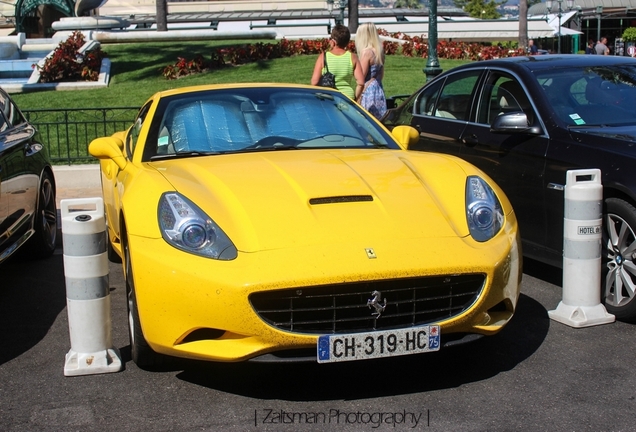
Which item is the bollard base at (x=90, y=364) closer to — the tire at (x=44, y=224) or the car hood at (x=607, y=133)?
the tire at (x=44, y=224)

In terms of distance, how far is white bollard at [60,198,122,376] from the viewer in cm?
452

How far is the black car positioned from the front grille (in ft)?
5.86

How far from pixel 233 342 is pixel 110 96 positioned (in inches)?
643

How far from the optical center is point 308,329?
158 inches

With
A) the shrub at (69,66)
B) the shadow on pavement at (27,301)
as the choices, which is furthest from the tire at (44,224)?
the shrub at (69,66)

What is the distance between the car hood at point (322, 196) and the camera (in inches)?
165

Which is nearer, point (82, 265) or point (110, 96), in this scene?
point (82, 265)

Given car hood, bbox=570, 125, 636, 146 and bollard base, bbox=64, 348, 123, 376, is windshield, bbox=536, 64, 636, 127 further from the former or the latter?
bollard base, bbox=64, 348, 123, 376

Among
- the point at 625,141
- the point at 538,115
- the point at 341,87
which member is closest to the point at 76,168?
the point at 341,87

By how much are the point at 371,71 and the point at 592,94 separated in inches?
142

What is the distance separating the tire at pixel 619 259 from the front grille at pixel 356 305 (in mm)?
1698

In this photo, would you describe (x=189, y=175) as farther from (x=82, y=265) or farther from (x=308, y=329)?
(x=308, y=329)

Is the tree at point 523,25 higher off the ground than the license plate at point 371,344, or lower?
higher

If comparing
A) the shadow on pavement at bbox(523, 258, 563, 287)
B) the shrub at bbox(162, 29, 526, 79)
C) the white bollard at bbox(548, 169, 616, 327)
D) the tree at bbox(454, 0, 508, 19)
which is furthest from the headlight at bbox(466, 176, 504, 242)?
the tree at bbox(454, 0, 508, 19)
